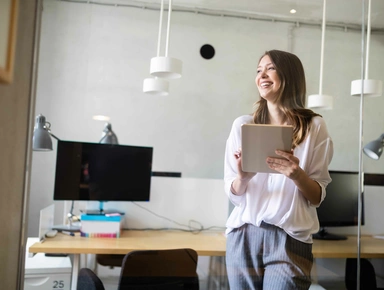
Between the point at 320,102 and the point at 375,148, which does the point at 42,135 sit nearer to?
the point at 320,102

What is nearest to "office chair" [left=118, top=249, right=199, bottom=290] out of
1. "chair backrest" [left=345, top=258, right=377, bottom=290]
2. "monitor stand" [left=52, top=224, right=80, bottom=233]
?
"monitor stand" [left=52, top=224, right=80, bottom=233]

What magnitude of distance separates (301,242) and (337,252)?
0.40 meters

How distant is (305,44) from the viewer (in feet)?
5.70

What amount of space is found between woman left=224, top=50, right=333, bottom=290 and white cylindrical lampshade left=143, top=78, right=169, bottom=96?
361 millimetres

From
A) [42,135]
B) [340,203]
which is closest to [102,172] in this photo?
[42,135]

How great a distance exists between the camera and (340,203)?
1.88 meters

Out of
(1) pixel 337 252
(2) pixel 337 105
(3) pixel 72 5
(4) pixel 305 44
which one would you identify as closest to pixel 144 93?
(3) pixel 72 5

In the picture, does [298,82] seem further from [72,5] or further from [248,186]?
[72,5]

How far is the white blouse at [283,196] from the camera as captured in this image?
59.1 inches

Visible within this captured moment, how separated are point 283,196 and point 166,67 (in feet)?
2.44

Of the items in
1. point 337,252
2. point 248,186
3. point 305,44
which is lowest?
point 337,252

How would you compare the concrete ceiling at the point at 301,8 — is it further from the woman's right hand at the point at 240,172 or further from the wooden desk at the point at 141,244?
the wooden desk at the point at 141,244

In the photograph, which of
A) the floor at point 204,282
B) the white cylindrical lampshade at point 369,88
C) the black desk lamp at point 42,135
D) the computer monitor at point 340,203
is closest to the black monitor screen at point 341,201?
the computer monitor at point 340,203

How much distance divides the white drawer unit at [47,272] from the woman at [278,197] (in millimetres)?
710
